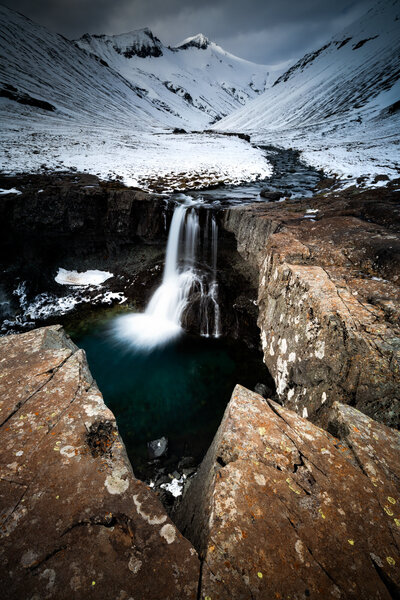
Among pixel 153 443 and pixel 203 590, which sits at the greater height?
pixel 203 590

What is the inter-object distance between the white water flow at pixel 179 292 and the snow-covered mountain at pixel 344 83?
66954 millimetres

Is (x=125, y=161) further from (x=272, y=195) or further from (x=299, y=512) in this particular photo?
(x=299, y=512)

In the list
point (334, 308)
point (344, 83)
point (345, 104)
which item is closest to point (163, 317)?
point (334, 308)

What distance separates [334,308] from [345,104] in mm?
98754

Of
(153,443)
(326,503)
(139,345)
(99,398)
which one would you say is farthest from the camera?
(139,345)

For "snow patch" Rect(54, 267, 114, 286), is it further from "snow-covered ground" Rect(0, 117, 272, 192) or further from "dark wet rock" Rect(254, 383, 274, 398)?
"dark wet rock" Rect(254, 383, 274, 398)

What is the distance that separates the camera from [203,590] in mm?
1734

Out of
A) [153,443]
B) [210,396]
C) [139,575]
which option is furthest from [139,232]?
[139,575]

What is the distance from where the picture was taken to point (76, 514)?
2.18m

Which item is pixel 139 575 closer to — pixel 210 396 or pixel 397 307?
pixel 397 307

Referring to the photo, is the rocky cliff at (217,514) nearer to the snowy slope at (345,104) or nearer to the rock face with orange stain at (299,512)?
the rock face with orange stain at (299,512)

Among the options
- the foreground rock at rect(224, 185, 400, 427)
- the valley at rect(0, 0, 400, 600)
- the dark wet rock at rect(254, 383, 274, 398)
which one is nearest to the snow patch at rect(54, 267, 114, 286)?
the valley at rect(0, 0, 400, 600)

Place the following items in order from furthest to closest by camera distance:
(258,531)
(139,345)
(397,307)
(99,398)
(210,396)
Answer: (139,345) → (210,396) → (397,307) → (99,398) → (258,531)

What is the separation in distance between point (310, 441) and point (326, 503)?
2.12 feet
